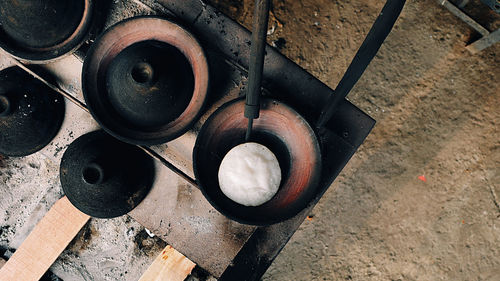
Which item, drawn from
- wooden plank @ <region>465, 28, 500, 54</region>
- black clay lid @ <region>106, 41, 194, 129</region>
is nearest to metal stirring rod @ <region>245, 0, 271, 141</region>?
black clay lid @ <region>106, 41, 194, 129</region>

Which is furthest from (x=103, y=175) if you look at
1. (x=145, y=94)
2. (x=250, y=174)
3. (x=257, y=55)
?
(x=257, y=55)

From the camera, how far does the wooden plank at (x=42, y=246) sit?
1.66 m

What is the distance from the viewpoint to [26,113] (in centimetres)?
127

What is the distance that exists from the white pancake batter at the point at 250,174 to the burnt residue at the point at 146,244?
1.06 metres

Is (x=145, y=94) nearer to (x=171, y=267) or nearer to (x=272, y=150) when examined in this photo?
(x=272, y=150)

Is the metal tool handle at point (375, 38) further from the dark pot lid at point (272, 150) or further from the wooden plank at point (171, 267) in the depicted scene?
the wooden plank at point (171, 267)

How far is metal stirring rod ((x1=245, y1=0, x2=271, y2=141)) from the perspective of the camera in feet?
2.62

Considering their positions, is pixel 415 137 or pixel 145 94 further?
pixel 415 137

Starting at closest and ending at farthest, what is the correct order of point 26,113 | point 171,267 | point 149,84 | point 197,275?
point 149,84 → point 26,113 → point 171,267 → point 197,275

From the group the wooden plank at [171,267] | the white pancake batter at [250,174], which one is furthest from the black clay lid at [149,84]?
the wooden plank at [171,267]

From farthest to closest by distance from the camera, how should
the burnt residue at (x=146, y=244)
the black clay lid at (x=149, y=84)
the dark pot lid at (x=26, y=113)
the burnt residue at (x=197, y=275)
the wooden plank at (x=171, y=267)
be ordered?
the burnt residue at (x=146, y=244) → the burnt residue at (x=197, y=275) → the wooden plank at (x=171, y=267) → the dark pot lid at (x=26, y=113) → the black clay lid at (x=149, y=84)

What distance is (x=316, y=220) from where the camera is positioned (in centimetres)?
207

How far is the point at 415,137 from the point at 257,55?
154cm

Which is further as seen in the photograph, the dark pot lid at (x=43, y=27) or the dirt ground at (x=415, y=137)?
the dirt ground at (x=415, y=137)
